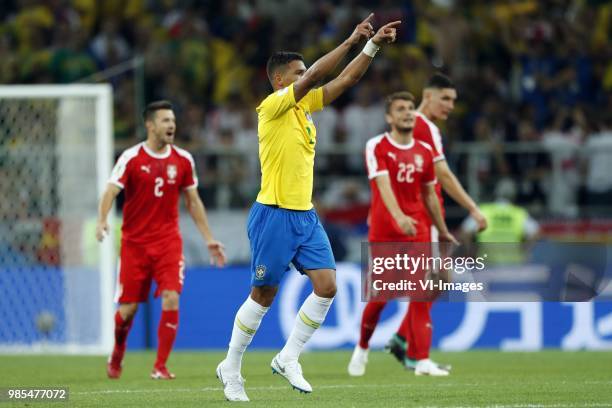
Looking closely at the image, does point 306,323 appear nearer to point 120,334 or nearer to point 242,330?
point 242,330

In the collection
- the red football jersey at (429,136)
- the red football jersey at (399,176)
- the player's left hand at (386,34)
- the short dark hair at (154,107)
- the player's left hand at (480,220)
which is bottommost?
the player's left hand at (480,220)

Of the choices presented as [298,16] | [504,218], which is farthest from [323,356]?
[298,16]

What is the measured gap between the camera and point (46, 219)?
1516 cm

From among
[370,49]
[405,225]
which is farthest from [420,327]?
[370,49]

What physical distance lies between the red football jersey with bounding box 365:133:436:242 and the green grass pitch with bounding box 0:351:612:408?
51.1 inches

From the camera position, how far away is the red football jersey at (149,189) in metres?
11.6

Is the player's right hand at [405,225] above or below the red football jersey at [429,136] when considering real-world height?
below

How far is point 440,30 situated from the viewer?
19.2 meters

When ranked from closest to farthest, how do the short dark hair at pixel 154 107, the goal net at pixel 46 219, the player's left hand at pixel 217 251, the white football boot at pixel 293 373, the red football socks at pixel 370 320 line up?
the white football boot at pixel 293 373, the player's left hand at pixel 217 251, the short dark hair at pixel 154 107, the red football socks at pixel 370 320, the goal net at pixel 46 219

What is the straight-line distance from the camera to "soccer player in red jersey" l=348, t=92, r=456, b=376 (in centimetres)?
1122

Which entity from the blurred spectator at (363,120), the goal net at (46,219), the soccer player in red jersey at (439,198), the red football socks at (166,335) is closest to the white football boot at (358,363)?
the soccer player in red jersey at (439,198)

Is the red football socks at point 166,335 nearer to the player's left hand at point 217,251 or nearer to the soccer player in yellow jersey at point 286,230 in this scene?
the player's left hand at point 217,251

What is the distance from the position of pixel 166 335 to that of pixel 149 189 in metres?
1.33

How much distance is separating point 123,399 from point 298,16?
11684mm
